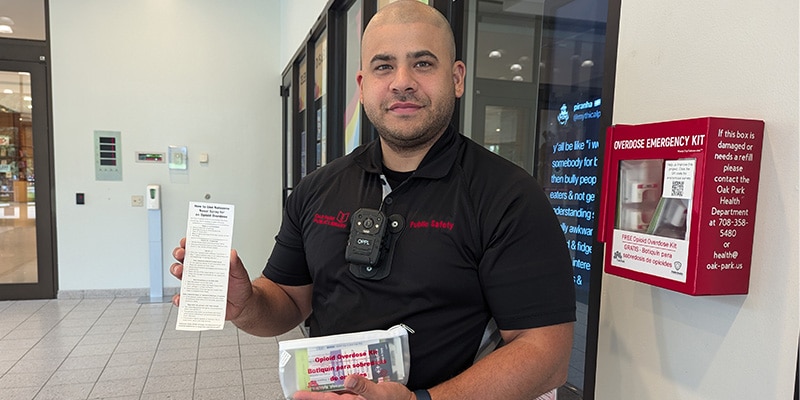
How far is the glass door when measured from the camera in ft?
16.7

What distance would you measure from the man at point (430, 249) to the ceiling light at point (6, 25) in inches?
222

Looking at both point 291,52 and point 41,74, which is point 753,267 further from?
point 41,74

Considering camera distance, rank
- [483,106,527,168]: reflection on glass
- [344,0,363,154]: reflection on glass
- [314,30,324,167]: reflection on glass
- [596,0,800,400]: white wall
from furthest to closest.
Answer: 1. [314,30,324,167]: reflection on glass
2. [344,0,363,154]: reflection on glass
3. [483,106,527,168]: reflection on glass
4. [596,0,800,400]: white wall

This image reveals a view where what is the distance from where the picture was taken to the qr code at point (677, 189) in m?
0.75

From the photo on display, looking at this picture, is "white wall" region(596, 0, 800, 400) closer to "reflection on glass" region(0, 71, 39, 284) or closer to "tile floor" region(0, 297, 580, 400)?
"tile floor" region(0, 297, 580, 400)

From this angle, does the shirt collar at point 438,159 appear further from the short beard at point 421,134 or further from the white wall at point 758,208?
the white wall at point 758,208

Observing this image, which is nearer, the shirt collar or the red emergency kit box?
the red emergency kit box

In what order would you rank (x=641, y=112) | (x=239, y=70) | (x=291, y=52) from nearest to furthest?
(x=641, y=112)
(x=291, y=52)
(x=239, y=70)

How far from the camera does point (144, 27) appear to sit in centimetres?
529

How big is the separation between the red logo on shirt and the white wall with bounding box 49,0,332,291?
4229 millimetres

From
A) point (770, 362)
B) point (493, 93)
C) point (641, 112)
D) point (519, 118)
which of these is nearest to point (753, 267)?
point (770, 362)

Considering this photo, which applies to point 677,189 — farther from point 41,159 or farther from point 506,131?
point 41,159

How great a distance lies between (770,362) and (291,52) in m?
5.04

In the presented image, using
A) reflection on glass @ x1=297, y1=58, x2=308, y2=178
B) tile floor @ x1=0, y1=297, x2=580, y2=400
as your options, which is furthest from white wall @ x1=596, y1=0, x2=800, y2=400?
reflection on glass @ x1=297, y1=58, x2=308, y2=178
